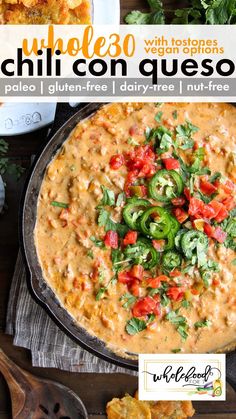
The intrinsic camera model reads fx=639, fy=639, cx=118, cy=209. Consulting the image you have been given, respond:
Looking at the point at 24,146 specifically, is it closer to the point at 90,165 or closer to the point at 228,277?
the point at 90,165

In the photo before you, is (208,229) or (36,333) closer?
(208,229)

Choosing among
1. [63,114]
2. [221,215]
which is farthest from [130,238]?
[63,114]

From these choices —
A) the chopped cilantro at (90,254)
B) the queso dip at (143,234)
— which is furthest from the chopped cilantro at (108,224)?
the chopped cilantro at (90,254)

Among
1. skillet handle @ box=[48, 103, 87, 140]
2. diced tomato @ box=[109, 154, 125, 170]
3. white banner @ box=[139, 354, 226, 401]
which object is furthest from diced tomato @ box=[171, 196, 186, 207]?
white banner @ box=[139, 354, 226, 401]

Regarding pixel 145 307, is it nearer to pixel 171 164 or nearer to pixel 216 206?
pixel 216 206

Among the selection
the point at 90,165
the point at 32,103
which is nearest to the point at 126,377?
the point at 90,165
